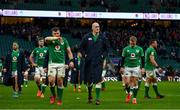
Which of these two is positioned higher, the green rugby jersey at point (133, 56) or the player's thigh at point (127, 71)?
the green rugby jersey at point (133, 56)

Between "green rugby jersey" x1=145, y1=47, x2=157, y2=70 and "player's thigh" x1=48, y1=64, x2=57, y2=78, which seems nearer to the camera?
"player's thigh" x1=48, y1=64, x2=57, y2=78

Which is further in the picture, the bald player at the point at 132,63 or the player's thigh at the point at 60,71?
the bald player at the point at 132,63

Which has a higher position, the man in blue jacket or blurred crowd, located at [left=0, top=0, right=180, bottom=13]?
blurred crowd, located at [left=0, top=0, right=180, bottom=13]

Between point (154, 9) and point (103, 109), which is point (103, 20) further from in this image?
point (103, 109)

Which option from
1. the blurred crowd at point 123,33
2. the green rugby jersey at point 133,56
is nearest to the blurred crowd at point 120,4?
the blurred crowd at point 123,33

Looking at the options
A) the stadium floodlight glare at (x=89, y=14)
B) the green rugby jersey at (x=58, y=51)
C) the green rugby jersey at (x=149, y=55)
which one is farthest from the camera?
the stadium floodlight glare at (x=89, y=14)

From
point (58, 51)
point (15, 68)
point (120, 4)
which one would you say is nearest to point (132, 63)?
point (58, 51)

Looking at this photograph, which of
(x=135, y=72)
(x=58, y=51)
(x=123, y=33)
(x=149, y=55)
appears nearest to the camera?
(x=58, y=51)

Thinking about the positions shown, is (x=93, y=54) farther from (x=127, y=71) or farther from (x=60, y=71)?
(x=127, y=71)

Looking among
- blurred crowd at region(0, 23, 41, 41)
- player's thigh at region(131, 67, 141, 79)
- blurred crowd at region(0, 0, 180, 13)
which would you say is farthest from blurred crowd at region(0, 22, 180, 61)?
player's thigh at region(131, 67, 141, 79)

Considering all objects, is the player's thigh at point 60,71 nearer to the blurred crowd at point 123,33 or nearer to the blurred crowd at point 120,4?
the blurred crowd at point 123,33

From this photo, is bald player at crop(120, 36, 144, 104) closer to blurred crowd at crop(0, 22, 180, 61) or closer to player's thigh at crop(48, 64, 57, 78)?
player's thigh at crop(48, 64, 57, 78)

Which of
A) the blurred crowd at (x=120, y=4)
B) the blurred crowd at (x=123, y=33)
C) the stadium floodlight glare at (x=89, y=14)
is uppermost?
the blurred crowd at (x=120, y=4)

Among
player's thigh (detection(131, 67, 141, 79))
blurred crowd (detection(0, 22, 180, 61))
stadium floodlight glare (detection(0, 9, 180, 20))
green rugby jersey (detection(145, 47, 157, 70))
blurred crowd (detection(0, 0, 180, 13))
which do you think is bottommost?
player's thigh (detection(131, 67, 141, 79))
